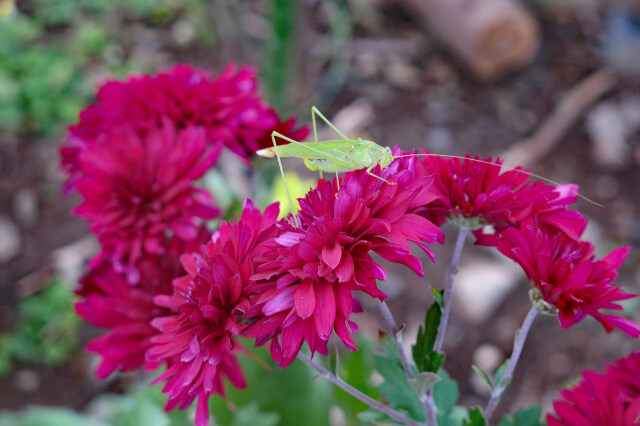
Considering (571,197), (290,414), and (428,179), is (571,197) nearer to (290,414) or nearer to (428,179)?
(428,179)

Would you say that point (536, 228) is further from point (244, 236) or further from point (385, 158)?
point (244, 236)

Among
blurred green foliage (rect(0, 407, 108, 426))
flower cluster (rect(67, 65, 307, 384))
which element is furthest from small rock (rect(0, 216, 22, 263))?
flower cluster (rect(67, 65, 307, 384))

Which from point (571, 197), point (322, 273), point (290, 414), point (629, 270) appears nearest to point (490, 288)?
point (629, 270)

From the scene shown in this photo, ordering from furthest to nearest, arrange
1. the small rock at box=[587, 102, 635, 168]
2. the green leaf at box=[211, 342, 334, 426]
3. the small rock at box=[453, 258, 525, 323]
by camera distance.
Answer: the small rock at box=[587, 102, 635, 168], the small rock at box=[453, 258, 525, 323], the green leaf at box=[211, 342, 334, 426]

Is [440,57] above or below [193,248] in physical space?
below

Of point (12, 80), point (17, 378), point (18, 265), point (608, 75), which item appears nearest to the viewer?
point (17, 378)

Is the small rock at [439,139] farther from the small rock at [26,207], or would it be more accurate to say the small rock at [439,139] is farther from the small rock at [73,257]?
the small rock at [26,207]

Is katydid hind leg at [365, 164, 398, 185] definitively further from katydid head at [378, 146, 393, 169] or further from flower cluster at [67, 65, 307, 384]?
flower cluster at [67, 65, 307, 384]

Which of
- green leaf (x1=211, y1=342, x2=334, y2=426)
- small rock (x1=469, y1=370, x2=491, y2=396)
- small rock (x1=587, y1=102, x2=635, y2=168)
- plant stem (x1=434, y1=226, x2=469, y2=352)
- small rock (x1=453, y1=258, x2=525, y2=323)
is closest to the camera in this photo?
plant stem (x1=434, y1=226, x2=469, y2=352)

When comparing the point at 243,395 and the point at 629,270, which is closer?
the point at 243,395
